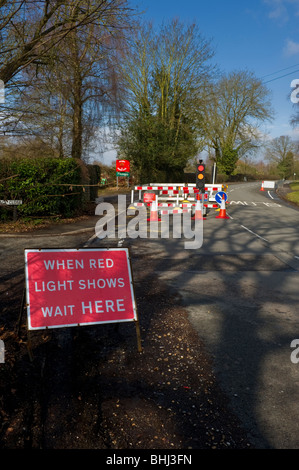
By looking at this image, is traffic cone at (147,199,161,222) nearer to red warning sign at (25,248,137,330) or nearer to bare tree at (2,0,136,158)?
bare tree at (2,0,136,158)

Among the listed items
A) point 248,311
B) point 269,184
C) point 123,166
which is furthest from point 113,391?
point 269,184

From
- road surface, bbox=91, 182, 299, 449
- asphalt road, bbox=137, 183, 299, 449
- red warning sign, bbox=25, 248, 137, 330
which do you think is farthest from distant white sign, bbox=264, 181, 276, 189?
red warning sign, bbox=25, 248, 137, 330

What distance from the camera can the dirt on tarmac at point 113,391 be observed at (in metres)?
2.72

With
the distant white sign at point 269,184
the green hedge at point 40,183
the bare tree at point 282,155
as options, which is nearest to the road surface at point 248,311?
the green hedge at point 40,183

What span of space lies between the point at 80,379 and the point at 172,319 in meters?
1.84

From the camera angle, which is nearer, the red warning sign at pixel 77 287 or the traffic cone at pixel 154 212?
the red warning sign at pixel 77 287

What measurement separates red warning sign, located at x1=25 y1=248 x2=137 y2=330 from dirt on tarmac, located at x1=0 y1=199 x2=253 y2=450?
1.26ft

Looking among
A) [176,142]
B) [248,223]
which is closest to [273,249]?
[248,223]

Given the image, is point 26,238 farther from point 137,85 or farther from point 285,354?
point 137,85

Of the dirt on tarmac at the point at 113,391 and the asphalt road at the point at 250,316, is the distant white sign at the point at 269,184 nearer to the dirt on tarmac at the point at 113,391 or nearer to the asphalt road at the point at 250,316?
the asphalt road at the point at 250,316

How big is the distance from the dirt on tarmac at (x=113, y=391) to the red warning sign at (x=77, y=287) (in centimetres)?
38

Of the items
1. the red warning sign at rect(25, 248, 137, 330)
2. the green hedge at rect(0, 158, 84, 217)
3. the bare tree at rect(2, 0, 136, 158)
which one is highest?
the bare tree at rect(2, 0, 136, 158)

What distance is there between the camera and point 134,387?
338cm

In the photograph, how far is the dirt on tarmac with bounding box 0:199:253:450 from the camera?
8.91 ft
